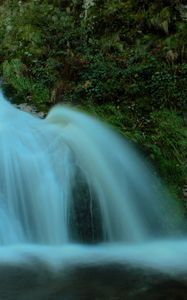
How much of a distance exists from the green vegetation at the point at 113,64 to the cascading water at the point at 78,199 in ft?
1.67

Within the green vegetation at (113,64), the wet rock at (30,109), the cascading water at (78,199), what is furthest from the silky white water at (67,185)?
the wet rock at (30,109)

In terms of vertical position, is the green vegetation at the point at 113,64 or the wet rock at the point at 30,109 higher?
the green vegetation at the point at 113,64

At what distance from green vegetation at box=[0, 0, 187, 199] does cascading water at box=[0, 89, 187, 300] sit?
509mm

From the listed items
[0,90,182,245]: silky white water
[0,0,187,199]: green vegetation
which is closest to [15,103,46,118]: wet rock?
[0,0,187,199]: green vegetation

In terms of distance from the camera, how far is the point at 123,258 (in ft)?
21.1

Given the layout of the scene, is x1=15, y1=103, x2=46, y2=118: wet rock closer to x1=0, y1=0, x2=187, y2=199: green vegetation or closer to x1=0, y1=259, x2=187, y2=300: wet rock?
x1=0, y1=0, x2=187, y2=199: green vegetation

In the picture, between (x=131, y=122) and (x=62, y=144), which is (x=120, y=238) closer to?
(x=62, y=144)

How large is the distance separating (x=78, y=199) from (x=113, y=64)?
3702 mm

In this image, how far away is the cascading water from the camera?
6660 mm

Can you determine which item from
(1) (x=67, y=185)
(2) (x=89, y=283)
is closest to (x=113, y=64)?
→ (1) (x=67, y=185)

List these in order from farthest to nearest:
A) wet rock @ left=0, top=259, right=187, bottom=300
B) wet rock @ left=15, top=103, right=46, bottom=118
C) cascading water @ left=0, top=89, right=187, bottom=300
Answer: wet rock @ left=15, top=103, right=46, bottom=118, cascading water @ left=0, top=89, right=187, bottom=300, wet rock @ left=0, top=259, right=187, bottom=300

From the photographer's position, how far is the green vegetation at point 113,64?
8.58 metres

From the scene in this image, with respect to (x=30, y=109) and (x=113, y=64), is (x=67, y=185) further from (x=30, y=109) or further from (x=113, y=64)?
(x=113, y=64)

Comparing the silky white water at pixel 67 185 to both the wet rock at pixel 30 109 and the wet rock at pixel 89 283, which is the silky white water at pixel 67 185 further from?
the wet rock at pixel 30 109
